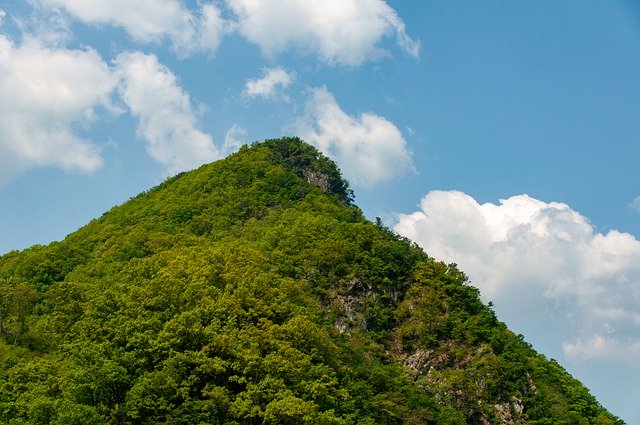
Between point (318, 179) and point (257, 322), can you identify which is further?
point (318, 179)

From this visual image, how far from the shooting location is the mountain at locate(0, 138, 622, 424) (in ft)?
171

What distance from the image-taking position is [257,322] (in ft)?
203

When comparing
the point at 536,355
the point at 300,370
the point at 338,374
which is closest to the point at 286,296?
the point at 338,374

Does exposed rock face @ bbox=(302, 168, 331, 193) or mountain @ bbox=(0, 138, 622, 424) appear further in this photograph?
exposed rock face @ bbox=(302, 168, 331, 193)

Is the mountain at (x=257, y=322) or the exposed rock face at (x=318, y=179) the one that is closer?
the mountain at (x=257, y=322)

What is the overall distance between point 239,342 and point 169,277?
31.8 feet

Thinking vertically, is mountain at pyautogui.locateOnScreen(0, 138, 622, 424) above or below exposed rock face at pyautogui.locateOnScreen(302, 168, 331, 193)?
below

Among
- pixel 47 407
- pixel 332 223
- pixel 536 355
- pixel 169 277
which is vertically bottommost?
pixel 47 407

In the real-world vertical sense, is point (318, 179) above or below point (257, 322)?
above

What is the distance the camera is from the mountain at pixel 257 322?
171 feet

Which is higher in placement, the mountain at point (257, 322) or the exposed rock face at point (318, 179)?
the exposed rock face at point (318, 179)

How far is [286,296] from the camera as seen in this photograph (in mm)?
67750

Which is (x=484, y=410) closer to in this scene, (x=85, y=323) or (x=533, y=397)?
(x=533, y=397)

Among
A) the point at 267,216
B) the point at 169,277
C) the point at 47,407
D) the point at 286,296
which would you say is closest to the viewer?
the point at 47,407
